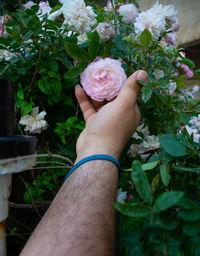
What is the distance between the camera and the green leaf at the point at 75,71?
0.85 meters

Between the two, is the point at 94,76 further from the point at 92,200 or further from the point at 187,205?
the point at 187,205

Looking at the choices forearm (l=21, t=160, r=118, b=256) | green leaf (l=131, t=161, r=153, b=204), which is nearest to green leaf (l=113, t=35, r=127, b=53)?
forearm (l=21, t=160, r=118, b=256)

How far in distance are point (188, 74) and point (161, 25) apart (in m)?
0.82

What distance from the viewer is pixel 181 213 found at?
38cm

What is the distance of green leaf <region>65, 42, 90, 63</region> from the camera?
81cm

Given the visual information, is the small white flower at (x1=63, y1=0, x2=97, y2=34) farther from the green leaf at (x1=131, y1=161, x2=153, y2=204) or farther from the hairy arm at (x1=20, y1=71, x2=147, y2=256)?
the green leaf at (x1=131, y1=161, x2=153, y2=204)

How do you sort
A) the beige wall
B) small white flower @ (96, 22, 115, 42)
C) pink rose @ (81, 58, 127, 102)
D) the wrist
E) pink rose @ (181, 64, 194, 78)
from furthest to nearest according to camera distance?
the beige wall
pink rose @ (181, 64, 194, 78)
small white flower @ (96, 22, 115, 42)
pink rose @ (81, 58, 127, 102)
the wrist

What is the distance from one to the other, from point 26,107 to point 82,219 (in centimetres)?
65

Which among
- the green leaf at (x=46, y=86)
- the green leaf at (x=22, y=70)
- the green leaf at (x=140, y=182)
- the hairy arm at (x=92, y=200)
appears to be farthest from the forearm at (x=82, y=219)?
the green leaf at (x=22, y=70)

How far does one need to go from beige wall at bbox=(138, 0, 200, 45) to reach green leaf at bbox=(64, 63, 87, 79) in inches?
34.2

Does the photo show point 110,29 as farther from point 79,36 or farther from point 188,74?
Answer: point 188,74

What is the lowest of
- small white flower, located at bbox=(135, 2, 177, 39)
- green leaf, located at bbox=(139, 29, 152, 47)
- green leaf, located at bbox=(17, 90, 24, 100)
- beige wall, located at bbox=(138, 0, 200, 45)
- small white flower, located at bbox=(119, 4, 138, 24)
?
green leaf, located at bbox=(17, 90, 24, 100)

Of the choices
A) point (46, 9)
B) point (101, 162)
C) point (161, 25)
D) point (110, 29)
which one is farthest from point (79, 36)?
point (101, 162)

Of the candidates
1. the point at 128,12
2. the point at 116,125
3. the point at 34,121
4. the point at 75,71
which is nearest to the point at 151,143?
the point at 116,125
